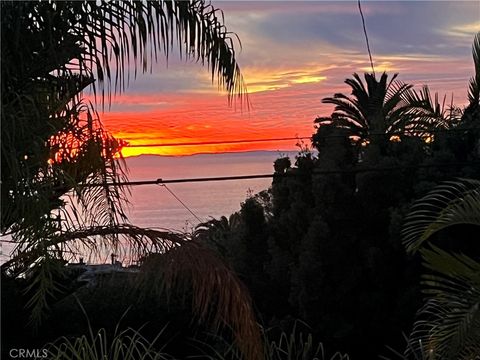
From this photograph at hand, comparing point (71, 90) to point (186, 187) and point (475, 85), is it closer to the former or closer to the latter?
A: point (186, 187)

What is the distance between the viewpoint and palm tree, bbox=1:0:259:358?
15.1 feet

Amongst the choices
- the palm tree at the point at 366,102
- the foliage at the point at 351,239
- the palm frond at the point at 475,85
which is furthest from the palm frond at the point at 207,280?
the palm tree at the point at 366,102

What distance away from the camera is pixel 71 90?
510 cm

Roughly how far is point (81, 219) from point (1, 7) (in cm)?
161

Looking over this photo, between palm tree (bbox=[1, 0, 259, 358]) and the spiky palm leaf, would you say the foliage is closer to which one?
the spiky palm leaf

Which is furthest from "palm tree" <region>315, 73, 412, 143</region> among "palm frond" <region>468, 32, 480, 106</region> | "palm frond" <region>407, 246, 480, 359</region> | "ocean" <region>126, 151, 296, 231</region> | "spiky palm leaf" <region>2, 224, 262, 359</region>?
"spiky palm leaf" <region>2, 224, 262, 359</region>

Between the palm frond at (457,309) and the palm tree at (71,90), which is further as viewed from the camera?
Answer: the palm frond at (457,309)

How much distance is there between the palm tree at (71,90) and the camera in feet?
15.1

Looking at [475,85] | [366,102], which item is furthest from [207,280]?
[366,102]

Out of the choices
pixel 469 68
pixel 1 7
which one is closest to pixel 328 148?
pixel 469 68

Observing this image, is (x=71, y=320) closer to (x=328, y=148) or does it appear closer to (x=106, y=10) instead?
(x=328, y=148)

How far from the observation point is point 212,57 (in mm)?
5066

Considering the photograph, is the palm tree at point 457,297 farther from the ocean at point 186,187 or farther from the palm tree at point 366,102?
the palm tree at point 366,102

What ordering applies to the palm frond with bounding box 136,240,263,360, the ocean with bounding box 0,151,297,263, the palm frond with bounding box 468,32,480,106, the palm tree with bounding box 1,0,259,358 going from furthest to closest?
the palm frond with bounding box 468,32,480,106 < the ocean with bounding box 0,151,297,263 < the palm frond with bounding box 136,240,263,360 < the palm tree with bounding box 1,0,259,358
